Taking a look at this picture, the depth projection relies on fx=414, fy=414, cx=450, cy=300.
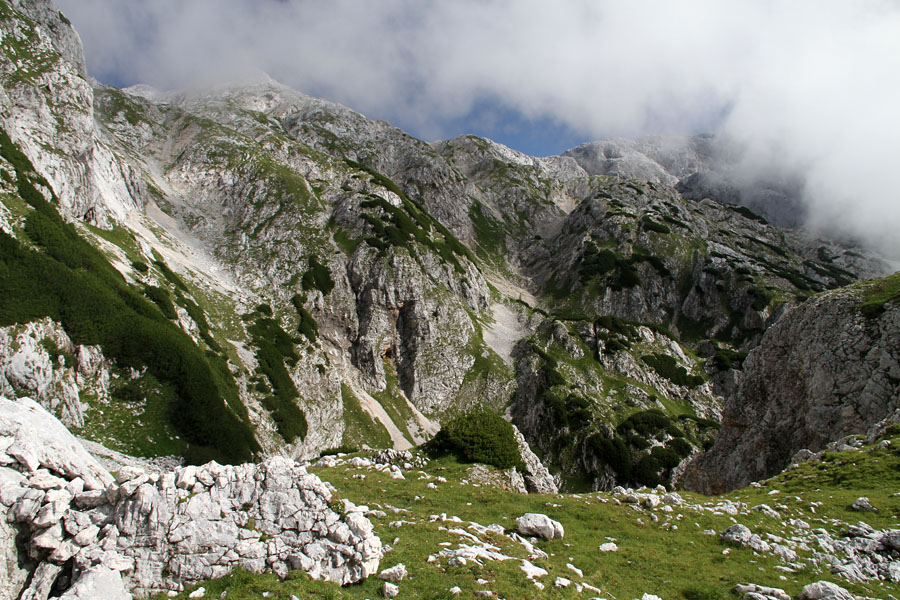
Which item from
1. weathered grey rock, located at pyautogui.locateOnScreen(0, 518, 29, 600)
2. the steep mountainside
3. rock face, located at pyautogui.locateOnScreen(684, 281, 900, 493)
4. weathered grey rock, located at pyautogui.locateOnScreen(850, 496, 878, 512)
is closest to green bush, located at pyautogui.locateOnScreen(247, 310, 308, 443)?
the steep mountainside

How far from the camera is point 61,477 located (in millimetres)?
10555

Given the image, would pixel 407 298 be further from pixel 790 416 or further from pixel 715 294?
pixel 715 294

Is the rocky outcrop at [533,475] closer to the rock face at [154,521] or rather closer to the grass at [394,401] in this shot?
the rock face at [154,521]

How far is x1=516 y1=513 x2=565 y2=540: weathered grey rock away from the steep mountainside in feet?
113

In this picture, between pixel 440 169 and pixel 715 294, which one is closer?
pixel 715 294

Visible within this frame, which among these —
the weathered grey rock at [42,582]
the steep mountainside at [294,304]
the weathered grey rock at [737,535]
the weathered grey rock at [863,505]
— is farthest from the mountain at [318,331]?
the weathered grey rock at [737,535]

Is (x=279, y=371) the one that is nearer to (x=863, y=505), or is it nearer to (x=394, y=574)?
(x=394, y=574)

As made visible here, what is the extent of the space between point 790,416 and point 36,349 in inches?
2462

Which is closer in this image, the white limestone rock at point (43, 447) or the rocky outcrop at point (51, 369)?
the white limestone rock at point (43, 447)

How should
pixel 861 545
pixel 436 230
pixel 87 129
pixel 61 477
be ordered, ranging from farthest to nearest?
pixel 436 230 → pixel 87 129 → pixel 861 545 → pixel 61 477

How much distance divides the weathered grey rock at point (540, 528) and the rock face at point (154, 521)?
704cm

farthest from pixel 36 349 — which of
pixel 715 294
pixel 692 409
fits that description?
pixel 715 294

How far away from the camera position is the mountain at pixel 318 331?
31344 millimetres

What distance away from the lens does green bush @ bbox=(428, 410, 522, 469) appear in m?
29.4
